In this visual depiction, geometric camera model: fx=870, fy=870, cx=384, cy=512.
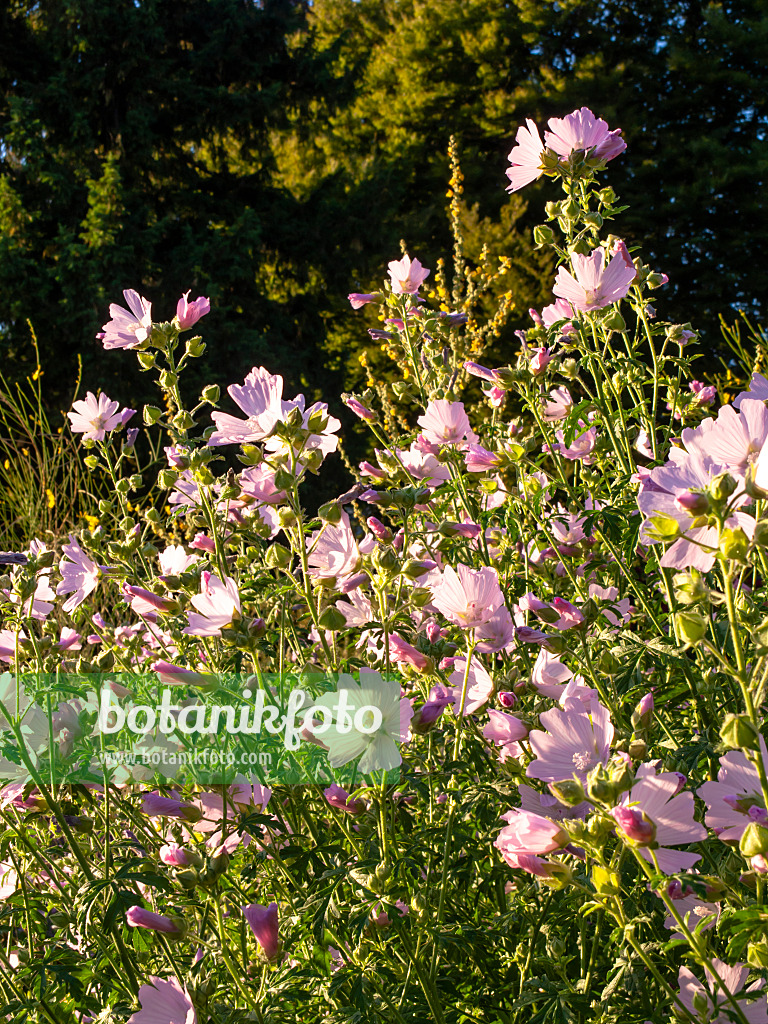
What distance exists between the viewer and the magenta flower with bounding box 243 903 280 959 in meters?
1.22

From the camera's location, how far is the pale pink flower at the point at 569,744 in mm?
1024

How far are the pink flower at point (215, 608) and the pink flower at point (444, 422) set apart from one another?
63 cm

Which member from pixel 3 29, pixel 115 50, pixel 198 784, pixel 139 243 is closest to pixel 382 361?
pixel 139 243

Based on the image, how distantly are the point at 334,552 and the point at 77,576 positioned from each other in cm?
70

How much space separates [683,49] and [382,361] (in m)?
7.56

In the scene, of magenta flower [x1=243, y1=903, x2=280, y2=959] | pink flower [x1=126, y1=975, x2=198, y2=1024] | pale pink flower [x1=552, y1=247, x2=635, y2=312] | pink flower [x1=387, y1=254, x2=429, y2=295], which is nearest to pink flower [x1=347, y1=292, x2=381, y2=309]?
pink flower [x1=387, y1=254, x2=429, y2=295]

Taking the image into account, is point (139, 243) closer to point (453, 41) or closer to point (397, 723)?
point (453, 41)

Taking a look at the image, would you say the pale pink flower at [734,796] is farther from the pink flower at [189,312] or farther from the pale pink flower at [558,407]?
the pink flower at [189,312]

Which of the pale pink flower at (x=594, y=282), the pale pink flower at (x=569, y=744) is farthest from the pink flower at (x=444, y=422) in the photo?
the pale pink flower at (x=569, y=744)

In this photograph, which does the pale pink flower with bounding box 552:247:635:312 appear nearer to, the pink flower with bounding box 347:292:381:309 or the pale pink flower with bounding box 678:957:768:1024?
the pink flower with bounding box 347:292:381:309

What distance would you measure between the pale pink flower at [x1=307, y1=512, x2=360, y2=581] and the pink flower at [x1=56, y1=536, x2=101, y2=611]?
0.54 m

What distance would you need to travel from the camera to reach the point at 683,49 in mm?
13680

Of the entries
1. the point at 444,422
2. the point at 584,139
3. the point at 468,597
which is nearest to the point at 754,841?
the point at 468,597

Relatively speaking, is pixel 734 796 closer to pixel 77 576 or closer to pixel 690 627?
pixel 690 627
